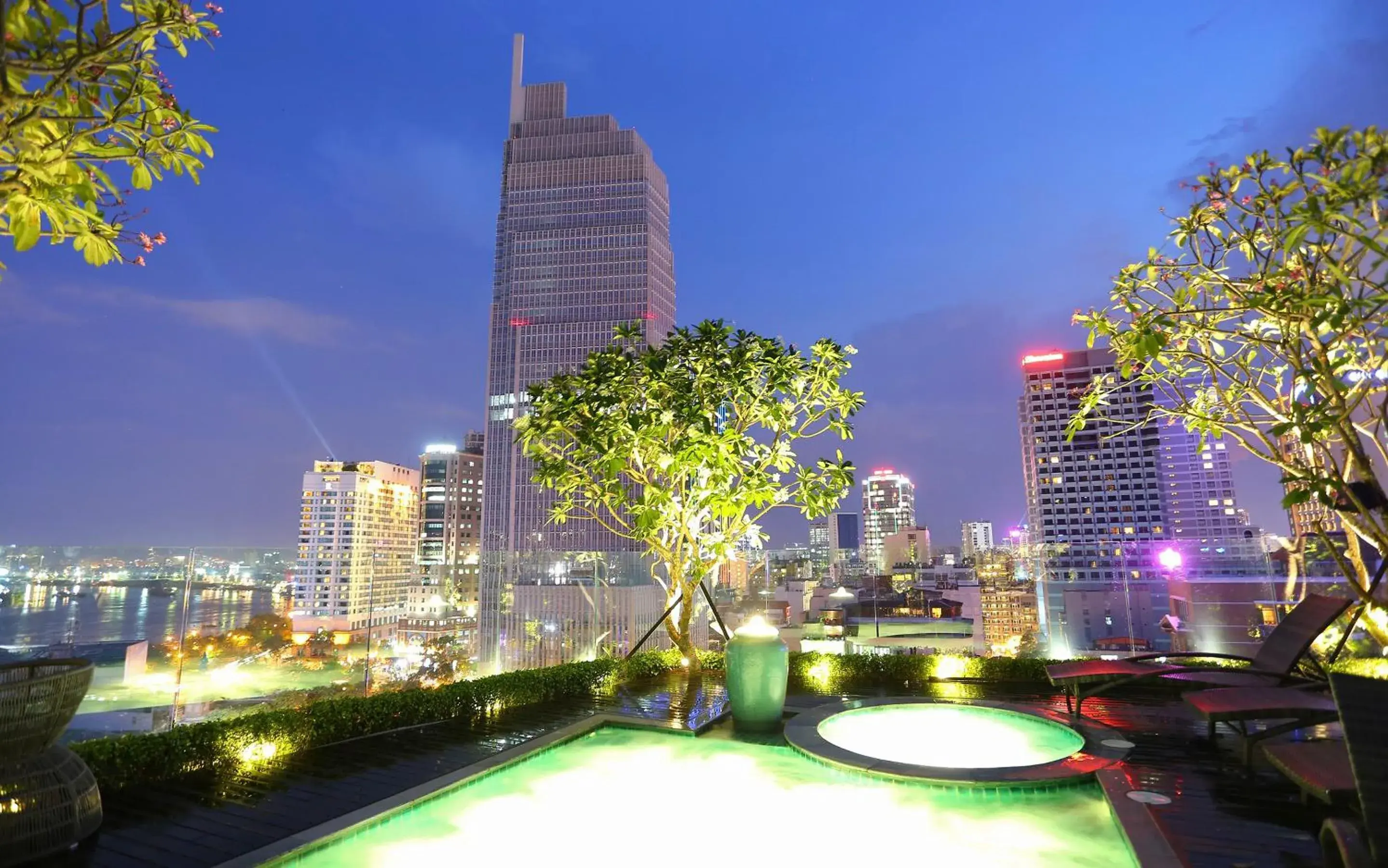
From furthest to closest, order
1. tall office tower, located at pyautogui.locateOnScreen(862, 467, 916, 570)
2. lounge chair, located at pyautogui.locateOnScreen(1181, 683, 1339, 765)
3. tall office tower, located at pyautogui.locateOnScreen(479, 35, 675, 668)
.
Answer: tall office tower, located at pyautogui.locateOnScreen(862, 467, 916, 570) → tall office tower, located at pyautogui.locateOnScreen(479, 35, 675, 668) → lounge chair, located at pyautogui.locateOnScreen(1181, 683, 1339, 765)

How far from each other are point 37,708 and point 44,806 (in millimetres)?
479

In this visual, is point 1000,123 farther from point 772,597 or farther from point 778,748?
point 778,748

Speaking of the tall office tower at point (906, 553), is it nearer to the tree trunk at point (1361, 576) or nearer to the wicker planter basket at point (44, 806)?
the tree trunk at point (1361, 576)

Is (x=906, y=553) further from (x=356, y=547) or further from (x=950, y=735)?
(x=950, y=735)

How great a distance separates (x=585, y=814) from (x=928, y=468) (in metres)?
143

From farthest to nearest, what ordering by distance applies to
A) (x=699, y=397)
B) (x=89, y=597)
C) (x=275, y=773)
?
(x=699, y=397), (x=89, y=597), (x=275, y=773)

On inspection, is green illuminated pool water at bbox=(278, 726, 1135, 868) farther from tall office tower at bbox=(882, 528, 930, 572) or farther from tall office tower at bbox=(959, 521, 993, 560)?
tall office tower at bbox=(959, 521, 993, 560)

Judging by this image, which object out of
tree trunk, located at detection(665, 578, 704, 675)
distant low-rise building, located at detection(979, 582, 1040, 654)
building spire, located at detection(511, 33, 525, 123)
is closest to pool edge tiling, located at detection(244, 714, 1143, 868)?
tree trunk, located at detection(665, 578, 704, 675)

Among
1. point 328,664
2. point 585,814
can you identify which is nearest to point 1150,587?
point 585,814

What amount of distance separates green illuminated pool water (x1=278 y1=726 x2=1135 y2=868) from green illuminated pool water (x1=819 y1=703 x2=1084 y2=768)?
851 mm

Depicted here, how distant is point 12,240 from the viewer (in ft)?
8.32

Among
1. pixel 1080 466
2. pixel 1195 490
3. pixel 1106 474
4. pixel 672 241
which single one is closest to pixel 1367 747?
pixel 1080 466

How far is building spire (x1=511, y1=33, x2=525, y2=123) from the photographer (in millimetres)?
98250

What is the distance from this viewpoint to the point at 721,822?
14.3 ft
